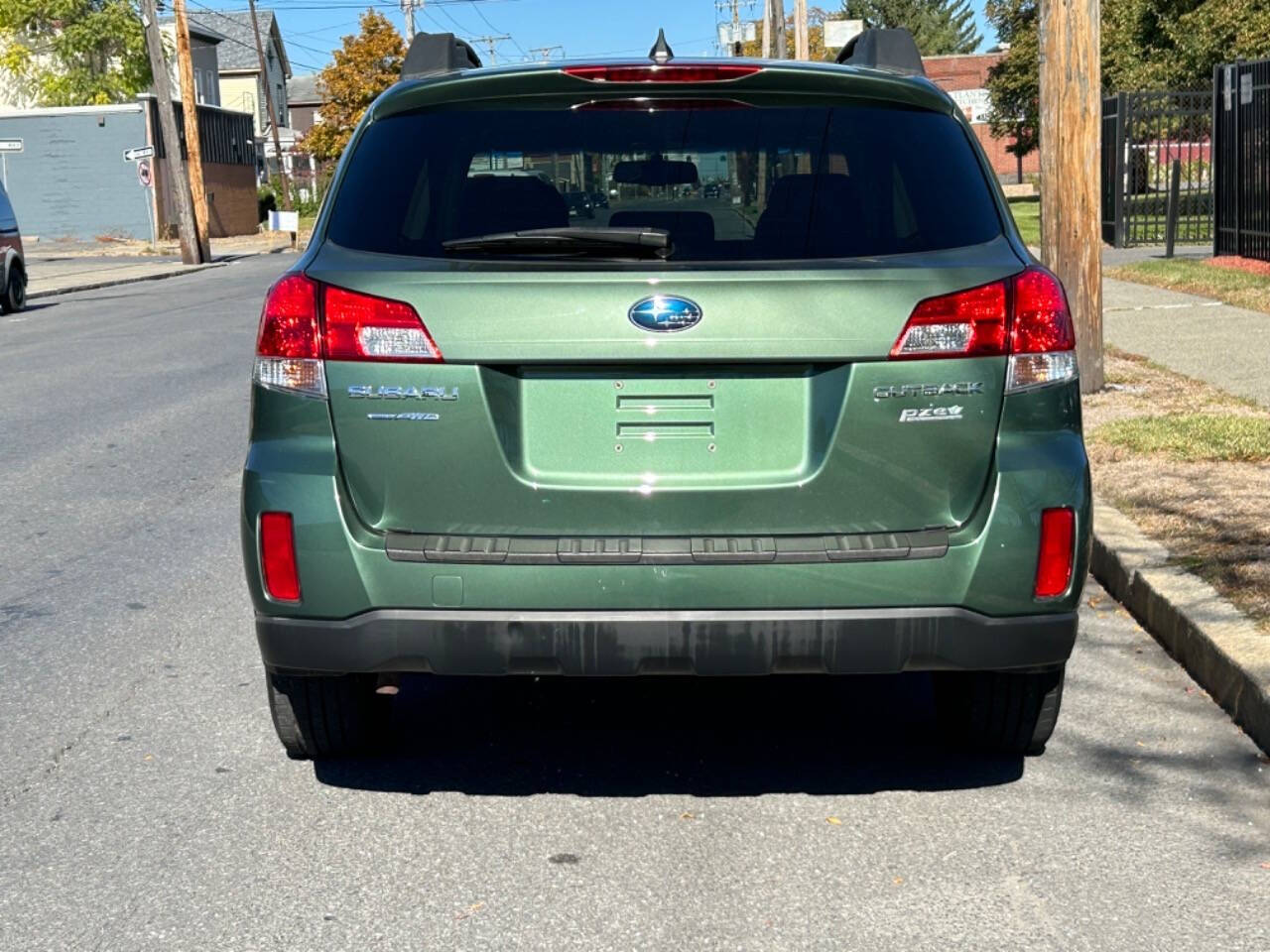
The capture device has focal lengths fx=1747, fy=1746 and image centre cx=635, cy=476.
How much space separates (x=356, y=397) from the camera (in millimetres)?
4016

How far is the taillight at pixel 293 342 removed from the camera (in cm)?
406

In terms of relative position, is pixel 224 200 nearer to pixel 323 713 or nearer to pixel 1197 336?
pixel 1197 336

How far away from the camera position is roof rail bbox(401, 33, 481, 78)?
202 inches

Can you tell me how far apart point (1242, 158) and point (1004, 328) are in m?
18.6

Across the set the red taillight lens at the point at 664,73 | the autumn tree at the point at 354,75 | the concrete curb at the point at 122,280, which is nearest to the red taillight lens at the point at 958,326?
the red taillight lens at the point at 664,73

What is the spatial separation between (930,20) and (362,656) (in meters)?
133

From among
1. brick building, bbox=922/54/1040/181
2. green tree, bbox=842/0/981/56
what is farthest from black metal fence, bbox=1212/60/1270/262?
green tree, bbox=842/0/981/56

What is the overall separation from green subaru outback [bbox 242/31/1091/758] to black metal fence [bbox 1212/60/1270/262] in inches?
695

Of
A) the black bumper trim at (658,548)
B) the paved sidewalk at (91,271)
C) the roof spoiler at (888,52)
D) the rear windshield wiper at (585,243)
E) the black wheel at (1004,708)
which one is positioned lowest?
the paved sidewalk at (91,271)

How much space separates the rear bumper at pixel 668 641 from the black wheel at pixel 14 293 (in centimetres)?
2298

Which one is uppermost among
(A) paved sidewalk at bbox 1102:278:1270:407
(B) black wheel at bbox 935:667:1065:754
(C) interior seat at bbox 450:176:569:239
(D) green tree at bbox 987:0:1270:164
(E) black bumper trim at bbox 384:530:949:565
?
(D) green tree at bbox 987:0:1270:164

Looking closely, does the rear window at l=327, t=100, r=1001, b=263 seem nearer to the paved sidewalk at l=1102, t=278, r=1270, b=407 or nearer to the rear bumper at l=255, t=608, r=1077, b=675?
the rear bumper at l=255, t=608, r=1077, b=675

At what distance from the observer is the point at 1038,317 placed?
4090mm

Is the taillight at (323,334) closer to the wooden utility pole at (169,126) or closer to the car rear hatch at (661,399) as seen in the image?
the car rear hatch at (661,399)
